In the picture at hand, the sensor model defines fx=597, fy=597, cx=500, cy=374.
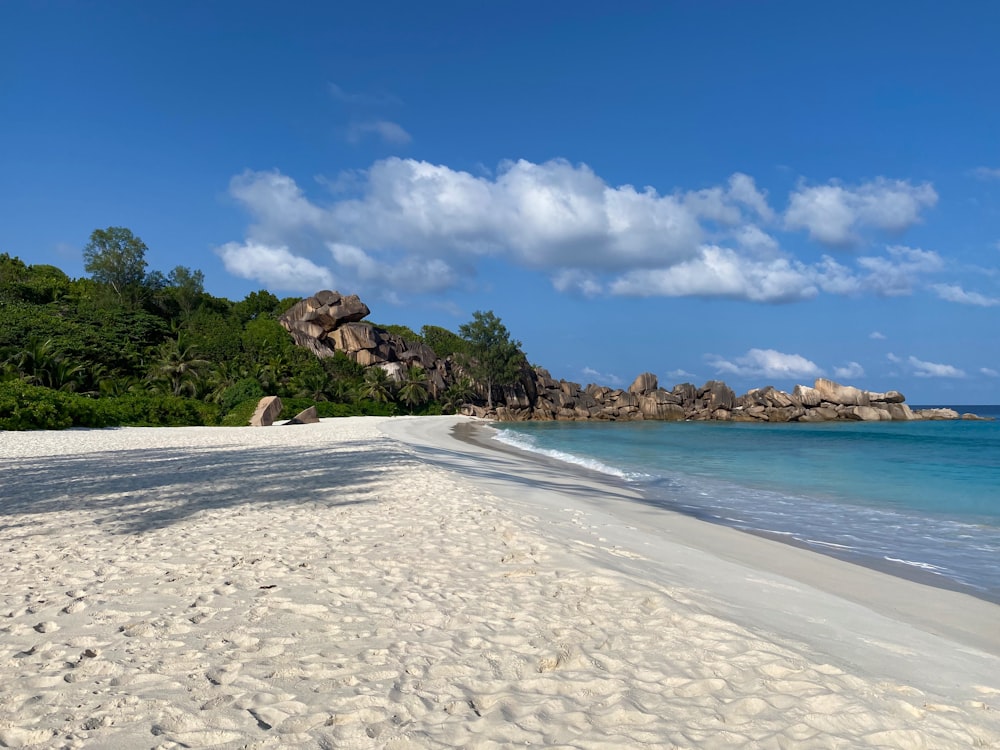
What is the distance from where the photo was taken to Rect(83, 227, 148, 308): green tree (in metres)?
71.1

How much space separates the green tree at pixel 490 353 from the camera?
87.4 meters

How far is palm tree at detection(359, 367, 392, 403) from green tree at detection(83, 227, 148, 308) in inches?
1120

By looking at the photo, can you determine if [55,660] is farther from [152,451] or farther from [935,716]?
[152,451]

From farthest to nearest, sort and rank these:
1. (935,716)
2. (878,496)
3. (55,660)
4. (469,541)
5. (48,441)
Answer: (48,441) < (878,496) < (469,541) < (55,660) < (935,716)

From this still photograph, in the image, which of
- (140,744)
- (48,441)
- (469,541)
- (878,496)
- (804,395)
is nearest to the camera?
(140,744)

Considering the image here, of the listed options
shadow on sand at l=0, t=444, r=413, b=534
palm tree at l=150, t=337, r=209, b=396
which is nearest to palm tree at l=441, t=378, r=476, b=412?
palm tree at l=150, t=337, r=209, b=396

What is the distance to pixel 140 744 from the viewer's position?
116 inches

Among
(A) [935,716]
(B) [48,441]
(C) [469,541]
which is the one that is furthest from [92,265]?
(A) [935,716]

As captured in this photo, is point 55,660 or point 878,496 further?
point 878,496

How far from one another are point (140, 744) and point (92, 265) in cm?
8391

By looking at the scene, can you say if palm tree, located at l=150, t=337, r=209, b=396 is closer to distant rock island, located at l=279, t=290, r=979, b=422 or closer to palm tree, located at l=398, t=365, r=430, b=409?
distant rock island, located at l=279, t=290, r=979, b=422

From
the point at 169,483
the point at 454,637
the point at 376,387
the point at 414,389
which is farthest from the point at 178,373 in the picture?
the point at 454,637

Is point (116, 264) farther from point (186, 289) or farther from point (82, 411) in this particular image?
point (82, 411)

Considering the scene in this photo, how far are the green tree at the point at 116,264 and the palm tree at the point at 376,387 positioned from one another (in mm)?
28457
